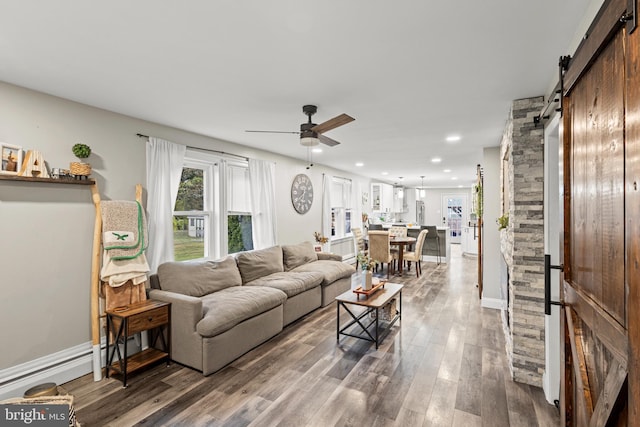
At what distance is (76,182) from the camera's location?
270cm

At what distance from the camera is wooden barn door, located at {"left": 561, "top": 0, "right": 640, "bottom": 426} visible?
813mm

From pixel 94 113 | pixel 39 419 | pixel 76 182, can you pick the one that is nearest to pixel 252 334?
pixel 39 419

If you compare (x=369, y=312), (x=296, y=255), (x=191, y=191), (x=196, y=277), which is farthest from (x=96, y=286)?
(x=369, y=312)

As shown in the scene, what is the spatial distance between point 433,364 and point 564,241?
2.03 metres

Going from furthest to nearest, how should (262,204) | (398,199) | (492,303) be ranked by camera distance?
(398,199) → (262,204) → (492,303)

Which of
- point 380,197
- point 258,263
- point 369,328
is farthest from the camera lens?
point 380,197

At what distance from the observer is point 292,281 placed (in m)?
4.08

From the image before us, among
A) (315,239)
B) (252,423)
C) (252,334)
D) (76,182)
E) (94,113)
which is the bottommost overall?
(252,423)

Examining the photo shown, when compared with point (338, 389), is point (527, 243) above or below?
above

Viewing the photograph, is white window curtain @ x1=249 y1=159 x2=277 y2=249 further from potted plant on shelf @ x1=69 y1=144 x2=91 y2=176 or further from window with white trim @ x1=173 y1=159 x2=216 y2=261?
potted plant on shelf @ x1=69 y1=144 x2=91 y2=176

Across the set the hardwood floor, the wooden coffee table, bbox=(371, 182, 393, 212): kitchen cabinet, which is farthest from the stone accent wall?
bbox=(371, 182, 393, 212): kitchen cabinet

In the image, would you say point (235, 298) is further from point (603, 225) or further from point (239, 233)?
point (603, 225)

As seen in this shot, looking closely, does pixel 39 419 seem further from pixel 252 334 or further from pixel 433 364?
pixel 433 364

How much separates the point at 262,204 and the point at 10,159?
2.93 metres
